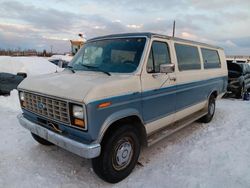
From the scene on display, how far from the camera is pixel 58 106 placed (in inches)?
123

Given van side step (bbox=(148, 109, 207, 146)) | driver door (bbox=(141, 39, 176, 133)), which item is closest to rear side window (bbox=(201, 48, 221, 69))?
van side step (bbox=(148, 109, 207, 146))

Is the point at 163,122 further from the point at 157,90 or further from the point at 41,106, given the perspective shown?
the point at 41,106

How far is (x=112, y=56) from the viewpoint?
154 inches

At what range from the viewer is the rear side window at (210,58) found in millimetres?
5822

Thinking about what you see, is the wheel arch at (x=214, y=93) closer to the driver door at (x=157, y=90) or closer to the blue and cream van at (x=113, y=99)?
the blue and cream van at (x=113, y=99)

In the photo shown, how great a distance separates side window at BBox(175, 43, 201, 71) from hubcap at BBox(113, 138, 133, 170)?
6.65 feet

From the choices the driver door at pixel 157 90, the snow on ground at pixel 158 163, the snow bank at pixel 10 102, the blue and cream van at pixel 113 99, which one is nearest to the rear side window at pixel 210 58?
the blue and cream van at pixel 113 99

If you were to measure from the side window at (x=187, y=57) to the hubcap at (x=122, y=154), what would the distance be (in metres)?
2.03

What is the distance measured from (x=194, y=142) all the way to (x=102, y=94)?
2.92m

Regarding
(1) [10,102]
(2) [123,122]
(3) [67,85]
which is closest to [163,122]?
(2) [123,122]

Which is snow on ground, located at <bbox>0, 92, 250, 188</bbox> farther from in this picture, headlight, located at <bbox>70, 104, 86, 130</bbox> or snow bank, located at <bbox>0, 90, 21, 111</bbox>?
snow bank, located at <bbox>0, 90, 21, 111</bbox>

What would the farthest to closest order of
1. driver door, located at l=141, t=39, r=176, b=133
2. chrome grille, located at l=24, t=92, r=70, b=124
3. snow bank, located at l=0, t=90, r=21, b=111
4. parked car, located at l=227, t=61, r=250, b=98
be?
parked car, located at l=227, t=61, r=250, b=98 < snow bank, located at l=0, t=90, r=21, b=111 < driver door, located at l=141, t=39, r=176, b=133 < chrome grille, located at l=24, t=92, r=70, b=124

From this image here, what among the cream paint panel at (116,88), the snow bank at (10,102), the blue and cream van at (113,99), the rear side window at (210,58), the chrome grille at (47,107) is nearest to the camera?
the cream paint panel at (116,88)

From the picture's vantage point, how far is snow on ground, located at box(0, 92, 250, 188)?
3.38m
